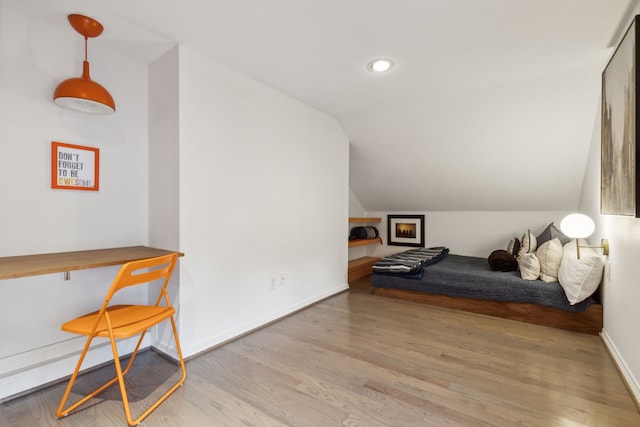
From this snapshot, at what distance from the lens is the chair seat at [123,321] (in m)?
1.54

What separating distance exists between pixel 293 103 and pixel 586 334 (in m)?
3.54

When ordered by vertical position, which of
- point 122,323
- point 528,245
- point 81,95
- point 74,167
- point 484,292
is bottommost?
point 484,292

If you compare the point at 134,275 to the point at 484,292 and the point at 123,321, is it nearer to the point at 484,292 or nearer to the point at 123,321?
the point at 123,321

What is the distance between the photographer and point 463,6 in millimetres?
1722

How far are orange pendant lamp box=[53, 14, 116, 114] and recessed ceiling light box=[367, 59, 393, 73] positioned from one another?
1908 millimetres

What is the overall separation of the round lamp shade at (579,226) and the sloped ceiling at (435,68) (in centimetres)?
103

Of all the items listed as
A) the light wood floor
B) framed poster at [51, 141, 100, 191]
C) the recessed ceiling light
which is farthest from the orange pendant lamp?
the recessed ceiling light

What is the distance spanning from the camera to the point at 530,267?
3051 millimetres

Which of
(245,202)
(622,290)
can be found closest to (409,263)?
(622,290)

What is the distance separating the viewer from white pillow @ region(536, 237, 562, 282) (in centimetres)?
297

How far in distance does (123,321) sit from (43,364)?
0.75m

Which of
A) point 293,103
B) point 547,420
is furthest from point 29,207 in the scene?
point 547,420

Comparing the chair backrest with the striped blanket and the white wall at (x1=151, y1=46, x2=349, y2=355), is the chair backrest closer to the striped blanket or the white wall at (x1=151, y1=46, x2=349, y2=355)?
the white wall at (x1=151, y1=46, x2=349, y2=355)

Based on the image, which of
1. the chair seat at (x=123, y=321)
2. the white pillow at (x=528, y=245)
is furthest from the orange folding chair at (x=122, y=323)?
the white pillow at (x=528, y=245)
